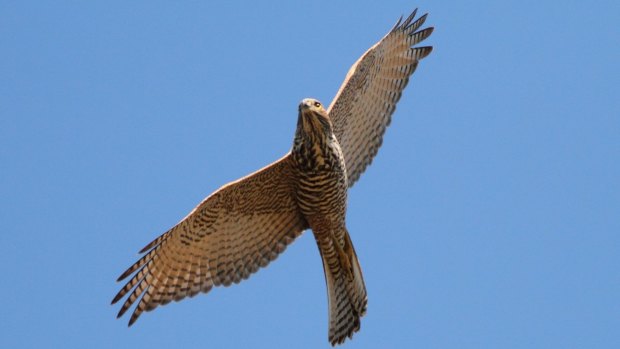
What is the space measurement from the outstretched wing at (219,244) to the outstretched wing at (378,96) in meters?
1.08

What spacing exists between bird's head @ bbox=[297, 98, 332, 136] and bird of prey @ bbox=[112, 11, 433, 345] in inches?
15.8

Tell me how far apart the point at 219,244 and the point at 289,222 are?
0.88 meters

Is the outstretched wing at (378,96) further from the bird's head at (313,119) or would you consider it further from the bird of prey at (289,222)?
the bird's head at (313,119)

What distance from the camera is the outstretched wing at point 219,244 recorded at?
44.1ft

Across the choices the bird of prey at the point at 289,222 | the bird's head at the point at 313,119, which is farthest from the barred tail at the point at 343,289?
the bird's head at the point at 313,119

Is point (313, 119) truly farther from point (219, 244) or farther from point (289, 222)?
point (219, 244)

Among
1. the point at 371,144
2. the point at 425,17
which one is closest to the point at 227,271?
the point at 371,144

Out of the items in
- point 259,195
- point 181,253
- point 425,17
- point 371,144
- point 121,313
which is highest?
point 425,17

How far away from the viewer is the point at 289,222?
545 inches

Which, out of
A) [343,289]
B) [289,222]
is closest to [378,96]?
[289,222]

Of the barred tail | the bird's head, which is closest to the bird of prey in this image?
the barred tail

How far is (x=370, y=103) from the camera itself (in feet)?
46.4

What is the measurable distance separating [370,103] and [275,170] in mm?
1718

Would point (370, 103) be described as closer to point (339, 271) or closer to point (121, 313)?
point (339, 271)
